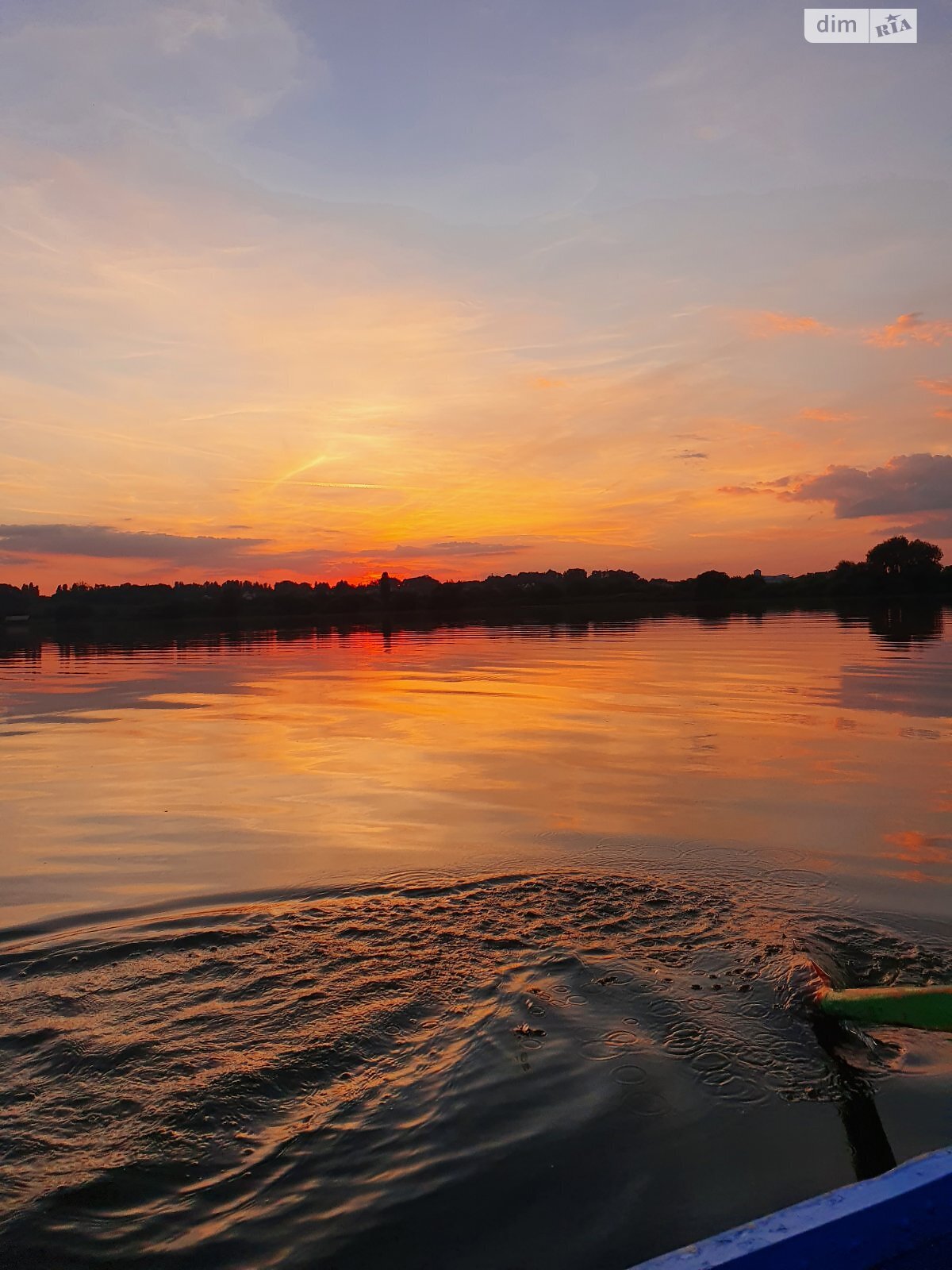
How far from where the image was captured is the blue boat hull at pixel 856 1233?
6.69 ft

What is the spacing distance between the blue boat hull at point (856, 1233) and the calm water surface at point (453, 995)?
1.34 m

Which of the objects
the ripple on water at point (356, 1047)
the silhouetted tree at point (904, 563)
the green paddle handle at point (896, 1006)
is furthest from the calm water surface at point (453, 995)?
the silhouetted tree at point (904, 563)

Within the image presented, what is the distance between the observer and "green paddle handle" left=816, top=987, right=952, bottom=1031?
4.30 metres

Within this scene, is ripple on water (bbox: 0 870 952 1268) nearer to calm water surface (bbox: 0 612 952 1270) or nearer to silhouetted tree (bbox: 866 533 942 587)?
calm water surface (bbox: 0 612 952 1270)

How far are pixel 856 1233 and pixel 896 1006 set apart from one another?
2.59m

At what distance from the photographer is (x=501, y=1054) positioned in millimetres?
4637

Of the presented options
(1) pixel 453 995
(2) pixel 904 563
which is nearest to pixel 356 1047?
(1) pixel 453 995

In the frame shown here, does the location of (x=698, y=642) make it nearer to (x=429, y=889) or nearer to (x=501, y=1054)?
(x=429, y=889)

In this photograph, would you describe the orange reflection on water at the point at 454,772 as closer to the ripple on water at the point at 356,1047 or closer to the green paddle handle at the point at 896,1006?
the ripple on water at the point at 356,1047

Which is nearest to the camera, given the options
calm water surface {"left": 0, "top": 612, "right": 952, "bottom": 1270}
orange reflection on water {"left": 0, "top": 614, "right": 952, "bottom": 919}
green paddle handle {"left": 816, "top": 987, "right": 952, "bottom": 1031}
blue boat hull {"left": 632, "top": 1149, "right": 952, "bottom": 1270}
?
blue boat hull {"left": 632, "top": 1149, "right": 952, "bottom": 1270}

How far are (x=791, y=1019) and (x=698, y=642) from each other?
3086cm

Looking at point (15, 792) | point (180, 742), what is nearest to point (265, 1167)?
point (15, 792)

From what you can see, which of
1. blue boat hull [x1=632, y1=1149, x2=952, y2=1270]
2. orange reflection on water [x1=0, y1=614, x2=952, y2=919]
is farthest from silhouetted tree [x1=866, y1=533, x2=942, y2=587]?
blue boat hull [x1=632, y1=1149, x2=952, y2=1270]

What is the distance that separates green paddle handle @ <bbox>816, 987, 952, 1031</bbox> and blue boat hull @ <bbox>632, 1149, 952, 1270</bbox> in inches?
87.7
